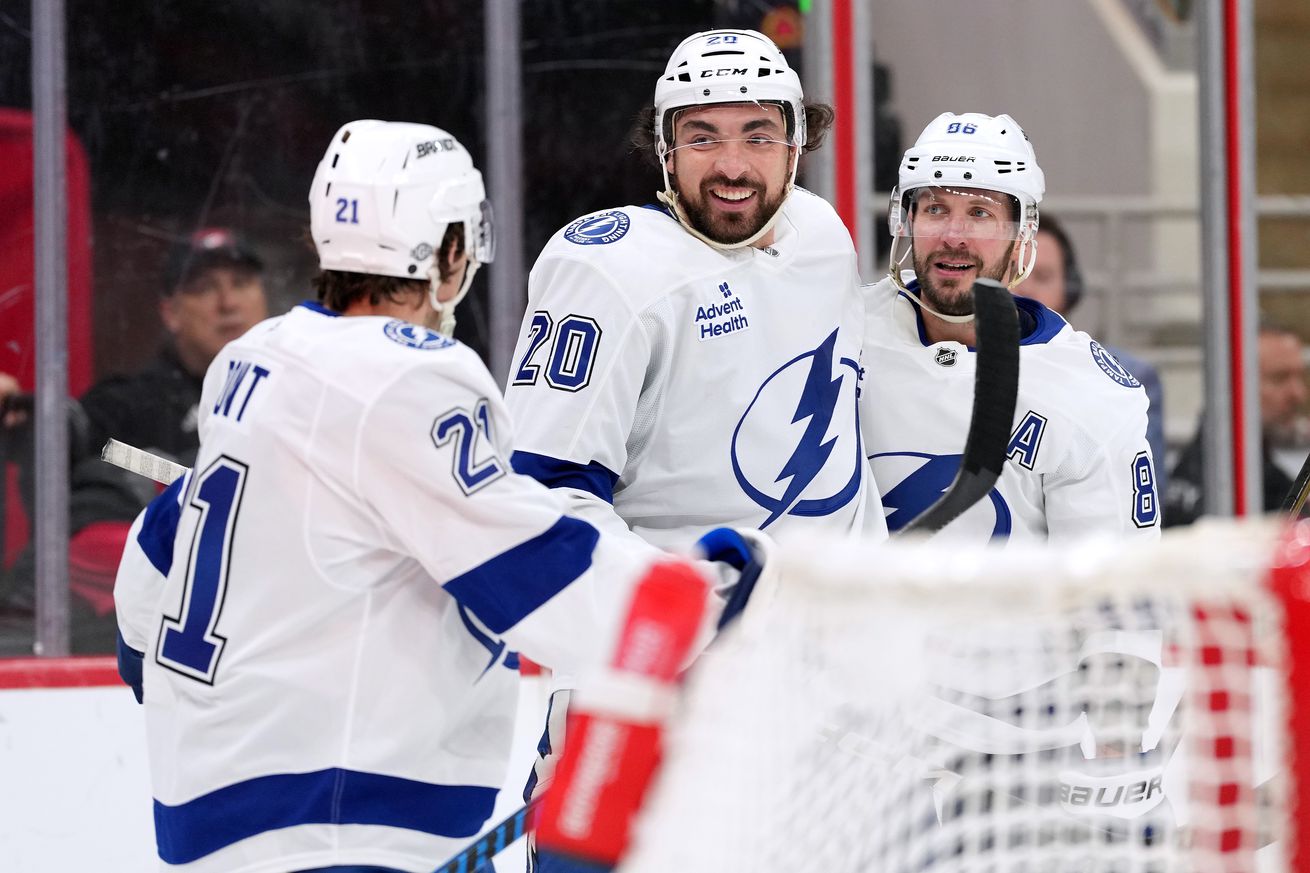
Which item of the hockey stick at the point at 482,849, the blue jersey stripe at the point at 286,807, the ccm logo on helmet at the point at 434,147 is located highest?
the ccm logo on helmet at the point at 434,147

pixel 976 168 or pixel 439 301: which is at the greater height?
pixel 976 168

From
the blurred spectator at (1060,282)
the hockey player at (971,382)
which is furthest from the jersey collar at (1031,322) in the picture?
the blurred spectator at (1060,282)

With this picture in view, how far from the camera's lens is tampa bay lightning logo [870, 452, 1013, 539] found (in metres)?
2.40

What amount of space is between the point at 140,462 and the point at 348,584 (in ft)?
1.73

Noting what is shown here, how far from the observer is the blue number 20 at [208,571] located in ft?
5.38

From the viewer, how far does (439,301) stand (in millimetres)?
1779

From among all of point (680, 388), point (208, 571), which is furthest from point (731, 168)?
point (208, 571)

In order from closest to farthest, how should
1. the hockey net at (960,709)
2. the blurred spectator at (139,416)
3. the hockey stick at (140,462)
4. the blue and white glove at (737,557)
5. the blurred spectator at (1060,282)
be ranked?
the hockey net at (960,709)
the blue and white glove at (737,557)
the hockey stick at (140,462)
the blurred spectator at (139,416)
the blurred spectator at (1060,282)

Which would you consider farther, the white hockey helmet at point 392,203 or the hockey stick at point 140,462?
the hockey stick at point 140,462

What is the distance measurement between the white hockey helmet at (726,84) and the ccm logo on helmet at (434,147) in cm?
56

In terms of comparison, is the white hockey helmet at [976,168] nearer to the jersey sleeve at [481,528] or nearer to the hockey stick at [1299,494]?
the hockey stick at [1299,494]

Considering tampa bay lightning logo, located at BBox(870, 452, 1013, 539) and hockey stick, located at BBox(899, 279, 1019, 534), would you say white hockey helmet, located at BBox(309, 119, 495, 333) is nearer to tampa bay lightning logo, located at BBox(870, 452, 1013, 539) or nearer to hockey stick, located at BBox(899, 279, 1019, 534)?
hockey stick, located at BBox(899, 279, 1019, 534)

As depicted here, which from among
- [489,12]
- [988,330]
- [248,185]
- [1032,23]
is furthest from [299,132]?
[988,330]

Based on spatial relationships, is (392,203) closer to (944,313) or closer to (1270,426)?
(944,313)
